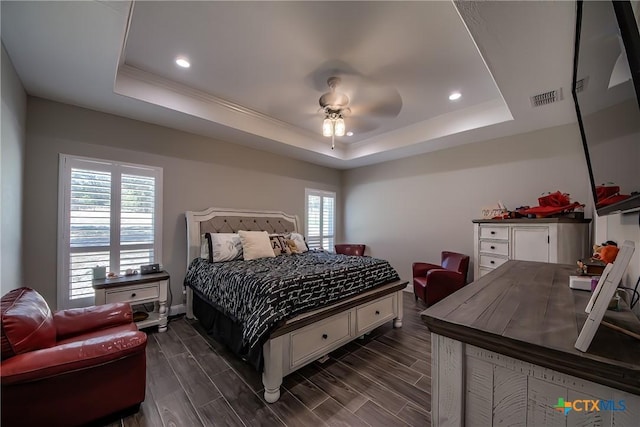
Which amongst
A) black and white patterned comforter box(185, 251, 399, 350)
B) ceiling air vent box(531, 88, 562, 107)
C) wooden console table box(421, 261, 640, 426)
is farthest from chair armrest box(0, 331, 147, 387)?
ceiling air vent box(531, 88, 562, 107)

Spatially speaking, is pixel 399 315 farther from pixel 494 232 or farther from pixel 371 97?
pixel 371 97

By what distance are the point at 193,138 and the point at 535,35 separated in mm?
3842

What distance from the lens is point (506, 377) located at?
2.47ft

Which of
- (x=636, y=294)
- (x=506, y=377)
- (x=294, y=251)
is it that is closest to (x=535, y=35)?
(x=636, y=294)

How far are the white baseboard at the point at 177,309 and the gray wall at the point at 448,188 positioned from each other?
3.53 metres

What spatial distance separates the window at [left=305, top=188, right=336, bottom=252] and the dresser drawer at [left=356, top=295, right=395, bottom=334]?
97.7 inches

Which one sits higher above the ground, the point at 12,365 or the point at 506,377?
the point at 506,377

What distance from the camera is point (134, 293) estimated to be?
2736mm

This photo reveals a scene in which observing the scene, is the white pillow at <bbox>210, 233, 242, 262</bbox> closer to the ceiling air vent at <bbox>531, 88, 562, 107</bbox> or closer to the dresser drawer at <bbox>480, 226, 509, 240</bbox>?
the dresser drawer at <bbox>480, 226, 509, 240</bbox>

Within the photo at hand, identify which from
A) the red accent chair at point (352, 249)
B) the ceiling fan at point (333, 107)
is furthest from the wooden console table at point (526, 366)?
the red accent chair at point (352, 249)

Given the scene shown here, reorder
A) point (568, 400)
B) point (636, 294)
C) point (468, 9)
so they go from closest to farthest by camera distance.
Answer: point (568, 400) < point (636, 294) < point (468, 9)

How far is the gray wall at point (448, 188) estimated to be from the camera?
3.26 metres

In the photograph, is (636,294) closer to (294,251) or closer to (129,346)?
(129,346)

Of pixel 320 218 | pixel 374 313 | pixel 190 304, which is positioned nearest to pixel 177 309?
pixel 190 304
